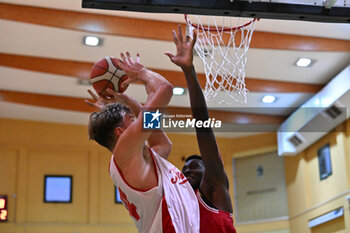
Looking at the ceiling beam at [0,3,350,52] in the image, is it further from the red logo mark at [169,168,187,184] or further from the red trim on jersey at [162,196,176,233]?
the red trim on jersey at [162,196,176,233]

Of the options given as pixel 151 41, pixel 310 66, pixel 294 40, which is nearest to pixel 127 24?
pixel 151 41

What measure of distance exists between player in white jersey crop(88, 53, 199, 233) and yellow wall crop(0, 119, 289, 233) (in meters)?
9.38

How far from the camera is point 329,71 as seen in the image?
11.3 m

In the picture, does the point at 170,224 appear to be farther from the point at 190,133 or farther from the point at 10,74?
the point at 190,133

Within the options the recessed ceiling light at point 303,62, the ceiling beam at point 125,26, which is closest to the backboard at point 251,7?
the ceiling beam at point 125,26

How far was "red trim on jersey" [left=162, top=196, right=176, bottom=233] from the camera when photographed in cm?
339

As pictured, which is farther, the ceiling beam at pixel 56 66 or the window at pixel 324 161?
the window at pixel 324 161

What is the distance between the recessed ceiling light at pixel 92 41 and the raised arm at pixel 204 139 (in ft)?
19.7

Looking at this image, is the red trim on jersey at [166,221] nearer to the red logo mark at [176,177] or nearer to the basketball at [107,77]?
the red logo mark at [176,177]

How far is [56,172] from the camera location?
12977 mm

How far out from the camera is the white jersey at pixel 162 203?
11.2ft

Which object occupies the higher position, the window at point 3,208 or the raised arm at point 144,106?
the window at point 3,208

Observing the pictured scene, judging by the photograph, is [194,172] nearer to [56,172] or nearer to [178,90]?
[178,90]

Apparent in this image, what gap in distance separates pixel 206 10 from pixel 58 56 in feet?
17.5
